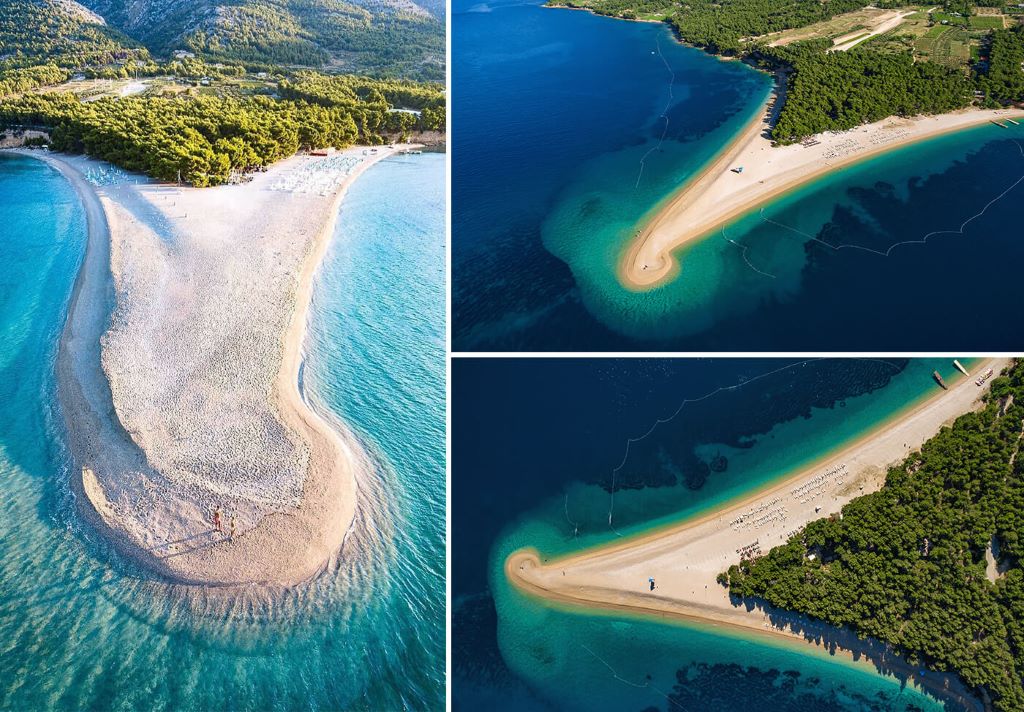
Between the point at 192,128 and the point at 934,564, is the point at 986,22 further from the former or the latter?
the point at 192,128

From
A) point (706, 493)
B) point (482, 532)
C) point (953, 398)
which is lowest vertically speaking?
point (482, 532)

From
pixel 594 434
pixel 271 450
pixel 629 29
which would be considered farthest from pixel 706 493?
pixel 629 29

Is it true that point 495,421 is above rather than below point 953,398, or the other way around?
below

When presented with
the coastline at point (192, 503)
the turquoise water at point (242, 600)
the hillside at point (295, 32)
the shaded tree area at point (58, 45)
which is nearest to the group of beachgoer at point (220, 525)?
the coastline at point (192, 503)

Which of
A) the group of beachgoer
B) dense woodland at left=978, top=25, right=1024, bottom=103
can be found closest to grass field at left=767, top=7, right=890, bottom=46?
dense woodland at left=978, top=25, right=1024, bottom=103

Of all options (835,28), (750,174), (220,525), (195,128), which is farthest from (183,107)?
(835,28)

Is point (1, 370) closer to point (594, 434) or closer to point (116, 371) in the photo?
point (116, 371)

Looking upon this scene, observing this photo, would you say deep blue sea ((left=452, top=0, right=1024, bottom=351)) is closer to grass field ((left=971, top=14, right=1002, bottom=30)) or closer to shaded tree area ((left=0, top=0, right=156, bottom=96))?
grass field ((left=971, top=14, right=1002, bottom=30))
